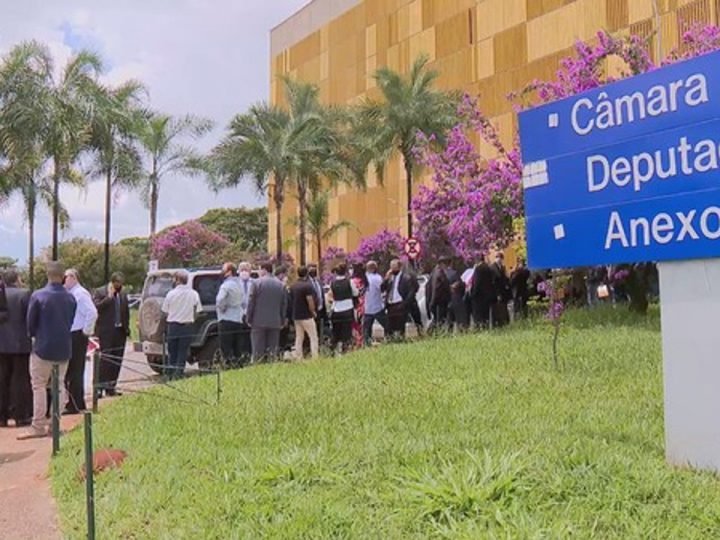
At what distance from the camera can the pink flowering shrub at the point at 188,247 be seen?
44.5 meters

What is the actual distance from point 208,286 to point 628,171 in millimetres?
9600

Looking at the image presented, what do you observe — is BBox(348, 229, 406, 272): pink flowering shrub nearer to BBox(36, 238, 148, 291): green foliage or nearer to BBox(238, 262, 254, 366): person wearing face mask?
BBox(36, 238, 148, 291): green foliage

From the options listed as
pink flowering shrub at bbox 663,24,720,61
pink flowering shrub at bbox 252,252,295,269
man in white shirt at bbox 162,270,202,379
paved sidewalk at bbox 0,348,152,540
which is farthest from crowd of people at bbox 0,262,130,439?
pink flowering shrub at bbox 663,24,720,61

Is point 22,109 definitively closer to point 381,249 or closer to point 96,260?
point 381,249

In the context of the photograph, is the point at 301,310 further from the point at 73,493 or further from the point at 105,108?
the point at 105,108

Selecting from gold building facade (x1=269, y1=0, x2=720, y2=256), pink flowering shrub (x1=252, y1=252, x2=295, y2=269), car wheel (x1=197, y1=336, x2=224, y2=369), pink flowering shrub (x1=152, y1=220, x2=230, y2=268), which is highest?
gold building facade (x1=269, y1=0, x2=720, y2=256)

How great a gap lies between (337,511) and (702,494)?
1.98 m

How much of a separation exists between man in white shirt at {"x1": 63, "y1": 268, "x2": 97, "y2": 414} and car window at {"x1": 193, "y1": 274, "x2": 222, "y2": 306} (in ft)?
11.9

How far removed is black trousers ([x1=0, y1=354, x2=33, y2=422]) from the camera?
9.52 m

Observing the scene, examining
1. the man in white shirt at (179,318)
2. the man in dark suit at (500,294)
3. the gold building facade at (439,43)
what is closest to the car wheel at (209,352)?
the man in white shirt at (179,318)

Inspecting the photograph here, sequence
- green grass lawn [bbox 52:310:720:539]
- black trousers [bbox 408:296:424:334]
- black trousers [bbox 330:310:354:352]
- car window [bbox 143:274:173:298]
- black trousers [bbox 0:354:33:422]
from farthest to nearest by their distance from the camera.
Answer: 1. black trousers [bbox 408:296:424:334]
2. car window [bbox 143:274:173:298]
3. black trousers [bbox 330:310:354:352]
4. black trousers [bbox 0:354:33:422]
5. green grass lawn [bbox 52:310:720:539]

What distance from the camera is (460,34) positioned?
36469mm

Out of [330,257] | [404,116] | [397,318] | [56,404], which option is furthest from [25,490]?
[330,257]

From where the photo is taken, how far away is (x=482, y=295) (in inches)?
579
